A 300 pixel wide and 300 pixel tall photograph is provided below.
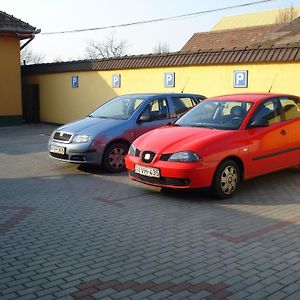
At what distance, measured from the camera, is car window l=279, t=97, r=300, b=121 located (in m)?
8.01

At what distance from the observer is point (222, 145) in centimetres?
671

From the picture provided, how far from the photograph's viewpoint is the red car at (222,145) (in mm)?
6590

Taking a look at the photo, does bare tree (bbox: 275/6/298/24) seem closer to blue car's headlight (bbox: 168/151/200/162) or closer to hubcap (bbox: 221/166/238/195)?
hubcap (bbox: 221/166/238/195)

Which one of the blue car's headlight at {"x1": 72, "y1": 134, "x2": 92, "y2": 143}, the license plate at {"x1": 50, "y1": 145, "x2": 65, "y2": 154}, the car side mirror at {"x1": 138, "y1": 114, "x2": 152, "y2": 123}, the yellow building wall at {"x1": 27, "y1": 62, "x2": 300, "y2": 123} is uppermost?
the yellow building wall at {"x1": 27, "y1": 62, "x2": 300, "y2": 123}

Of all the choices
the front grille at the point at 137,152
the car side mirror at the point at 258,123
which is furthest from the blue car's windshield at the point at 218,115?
the front grille at the point at 137,152

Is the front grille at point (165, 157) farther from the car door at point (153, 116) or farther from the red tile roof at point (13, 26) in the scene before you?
the red tile roof at point (13, 26)

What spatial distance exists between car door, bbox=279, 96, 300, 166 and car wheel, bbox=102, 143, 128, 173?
10.4 feet

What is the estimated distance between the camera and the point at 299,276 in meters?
4.04

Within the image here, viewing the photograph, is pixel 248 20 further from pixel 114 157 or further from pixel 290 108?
pixel 114 157

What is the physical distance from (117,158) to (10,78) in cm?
1151

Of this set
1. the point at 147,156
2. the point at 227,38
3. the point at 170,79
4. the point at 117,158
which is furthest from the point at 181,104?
the point at 227,38

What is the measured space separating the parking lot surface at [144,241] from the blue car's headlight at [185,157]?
25.0 inches

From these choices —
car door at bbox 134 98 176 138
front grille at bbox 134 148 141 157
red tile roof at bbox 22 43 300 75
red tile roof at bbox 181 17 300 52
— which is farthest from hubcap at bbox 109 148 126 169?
red tile roof at bbox 181 17 300 52

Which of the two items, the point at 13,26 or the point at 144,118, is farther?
the point at 13,26
